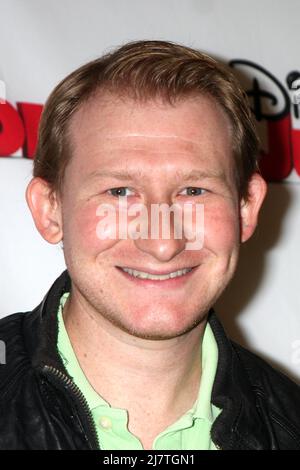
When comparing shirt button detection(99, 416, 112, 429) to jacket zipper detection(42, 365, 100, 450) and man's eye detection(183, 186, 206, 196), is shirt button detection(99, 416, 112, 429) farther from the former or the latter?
man's eye detection(183, 186, 206, 196)

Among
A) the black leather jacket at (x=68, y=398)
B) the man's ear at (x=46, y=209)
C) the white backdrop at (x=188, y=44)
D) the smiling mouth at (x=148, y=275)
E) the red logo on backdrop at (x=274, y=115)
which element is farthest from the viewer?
the red logo on backdrop at (x=274, y=115)

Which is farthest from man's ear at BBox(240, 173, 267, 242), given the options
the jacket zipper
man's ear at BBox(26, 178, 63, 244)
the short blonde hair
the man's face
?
the jacket zipper

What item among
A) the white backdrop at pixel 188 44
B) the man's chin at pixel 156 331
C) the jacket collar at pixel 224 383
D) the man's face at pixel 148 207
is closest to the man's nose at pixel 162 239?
the man's face at pixel 148 207

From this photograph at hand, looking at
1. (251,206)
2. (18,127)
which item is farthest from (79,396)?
(18,127)

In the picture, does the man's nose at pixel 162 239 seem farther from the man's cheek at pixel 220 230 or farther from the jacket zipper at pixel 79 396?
the jacket zipper at pixel 79 396

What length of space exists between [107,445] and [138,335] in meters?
0.21

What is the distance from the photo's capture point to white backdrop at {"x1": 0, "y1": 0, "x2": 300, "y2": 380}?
2.01m

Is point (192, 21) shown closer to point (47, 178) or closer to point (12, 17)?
point (12, 17)

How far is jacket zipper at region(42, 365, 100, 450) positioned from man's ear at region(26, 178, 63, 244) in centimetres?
32

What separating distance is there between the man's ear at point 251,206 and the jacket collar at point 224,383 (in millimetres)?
272

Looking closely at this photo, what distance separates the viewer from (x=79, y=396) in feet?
4.38

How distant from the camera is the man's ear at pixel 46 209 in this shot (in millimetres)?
1561

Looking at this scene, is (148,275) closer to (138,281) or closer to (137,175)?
(138,281)

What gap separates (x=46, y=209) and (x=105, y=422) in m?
0.47
